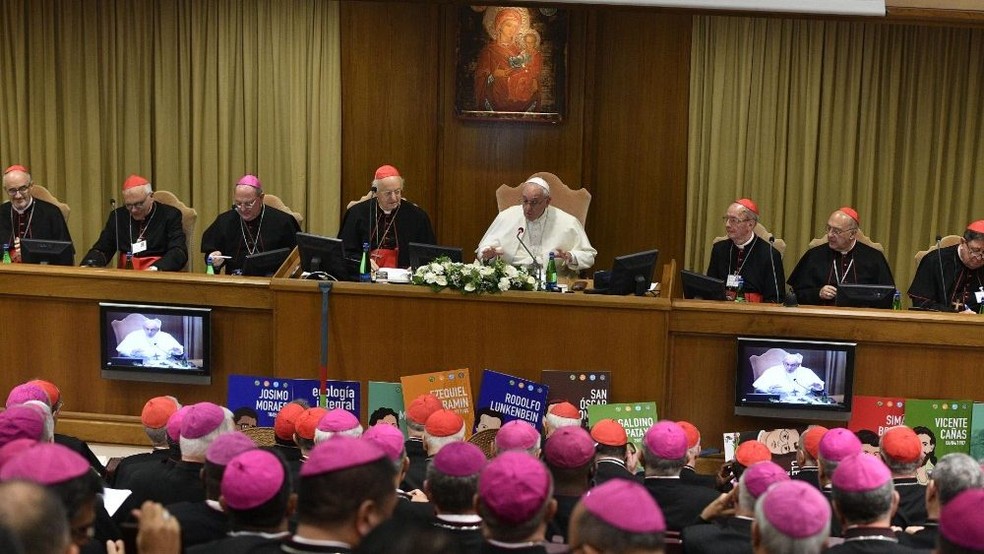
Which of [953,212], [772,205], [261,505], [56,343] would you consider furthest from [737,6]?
[261,505]

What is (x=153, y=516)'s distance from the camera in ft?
10.8

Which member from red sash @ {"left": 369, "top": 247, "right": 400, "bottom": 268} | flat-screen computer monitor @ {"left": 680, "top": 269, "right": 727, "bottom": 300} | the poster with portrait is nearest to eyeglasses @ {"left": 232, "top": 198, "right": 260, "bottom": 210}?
red sash @ {"left": 369, "top": 247, "right": 400, "bottom": 268}

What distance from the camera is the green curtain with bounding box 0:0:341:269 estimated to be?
10055mm

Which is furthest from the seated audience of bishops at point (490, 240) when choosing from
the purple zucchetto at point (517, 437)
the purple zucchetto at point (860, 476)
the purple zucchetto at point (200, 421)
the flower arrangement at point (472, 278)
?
the purple zucchetto at point (860, 476)

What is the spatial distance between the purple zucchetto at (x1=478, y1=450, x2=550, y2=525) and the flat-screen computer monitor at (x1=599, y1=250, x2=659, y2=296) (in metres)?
3.45

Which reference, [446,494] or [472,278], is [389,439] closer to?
[446,494]

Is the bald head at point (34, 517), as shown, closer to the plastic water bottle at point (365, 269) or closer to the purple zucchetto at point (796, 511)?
the purple zucchetto at point (796, 511)

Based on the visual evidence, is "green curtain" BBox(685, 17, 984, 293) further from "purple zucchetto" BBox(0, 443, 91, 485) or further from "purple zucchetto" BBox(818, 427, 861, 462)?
"purple zucchetto" BBox(0, 443, 91, 485)

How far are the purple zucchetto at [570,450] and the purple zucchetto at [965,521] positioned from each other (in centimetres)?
138

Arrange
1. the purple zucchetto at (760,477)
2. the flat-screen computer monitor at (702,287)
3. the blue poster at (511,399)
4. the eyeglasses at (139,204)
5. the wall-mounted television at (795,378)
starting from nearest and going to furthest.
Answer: the purple zucchetto at (760,477) → the blue poster at (511,399) → the wall-mounted television at (795,378) → the flat-screen computer monitor at (702,287) → the eyeglasses at (139,204)

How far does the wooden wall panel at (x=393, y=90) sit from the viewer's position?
32.5 feet

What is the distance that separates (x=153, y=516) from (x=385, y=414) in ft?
9.96

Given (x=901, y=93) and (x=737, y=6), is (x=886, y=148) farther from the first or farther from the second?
(x=737, y=6)

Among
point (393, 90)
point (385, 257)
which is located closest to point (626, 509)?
point (385, 257)
